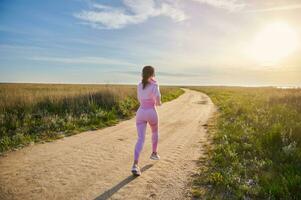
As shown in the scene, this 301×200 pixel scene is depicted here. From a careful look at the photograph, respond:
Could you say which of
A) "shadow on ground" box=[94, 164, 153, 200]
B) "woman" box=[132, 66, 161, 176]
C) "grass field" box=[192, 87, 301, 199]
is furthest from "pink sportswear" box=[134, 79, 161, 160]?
"grass field" box=[192, 87, 301, 199]

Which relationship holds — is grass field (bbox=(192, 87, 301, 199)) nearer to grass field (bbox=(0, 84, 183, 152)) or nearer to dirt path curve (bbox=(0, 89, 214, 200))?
dirt path curve (bbox=(0, 89, 214, 200))

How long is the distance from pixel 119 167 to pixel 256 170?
3438 mm

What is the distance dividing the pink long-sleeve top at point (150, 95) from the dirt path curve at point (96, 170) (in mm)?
1722

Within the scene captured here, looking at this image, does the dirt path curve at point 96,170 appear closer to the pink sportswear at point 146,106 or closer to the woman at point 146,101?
the woman at point 146,101

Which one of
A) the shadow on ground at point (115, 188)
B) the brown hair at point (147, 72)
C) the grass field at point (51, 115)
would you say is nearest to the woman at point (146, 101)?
the brown hair at point (147, 72)

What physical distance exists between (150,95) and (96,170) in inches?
92.4

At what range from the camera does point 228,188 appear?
208 inches

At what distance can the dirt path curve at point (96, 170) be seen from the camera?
202 inches

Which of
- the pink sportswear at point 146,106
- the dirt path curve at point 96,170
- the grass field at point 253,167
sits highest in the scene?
the pink sportswear at point 146,106

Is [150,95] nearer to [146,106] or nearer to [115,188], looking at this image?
[146,106]

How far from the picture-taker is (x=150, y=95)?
19.5 ft

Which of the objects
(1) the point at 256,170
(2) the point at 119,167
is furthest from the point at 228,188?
(2) the point at 119,167

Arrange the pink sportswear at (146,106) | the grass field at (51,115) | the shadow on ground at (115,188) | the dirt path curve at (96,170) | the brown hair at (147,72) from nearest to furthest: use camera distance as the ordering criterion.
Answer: the shadow on ground at (115,188)
the dirt path curve at (96,170)
the brown hair at (147,72)
the pink sportswear at (146,106)
the grass field at (51,115)

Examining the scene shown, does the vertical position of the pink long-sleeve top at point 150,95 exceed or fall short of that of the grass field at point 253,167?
it exceeds it
